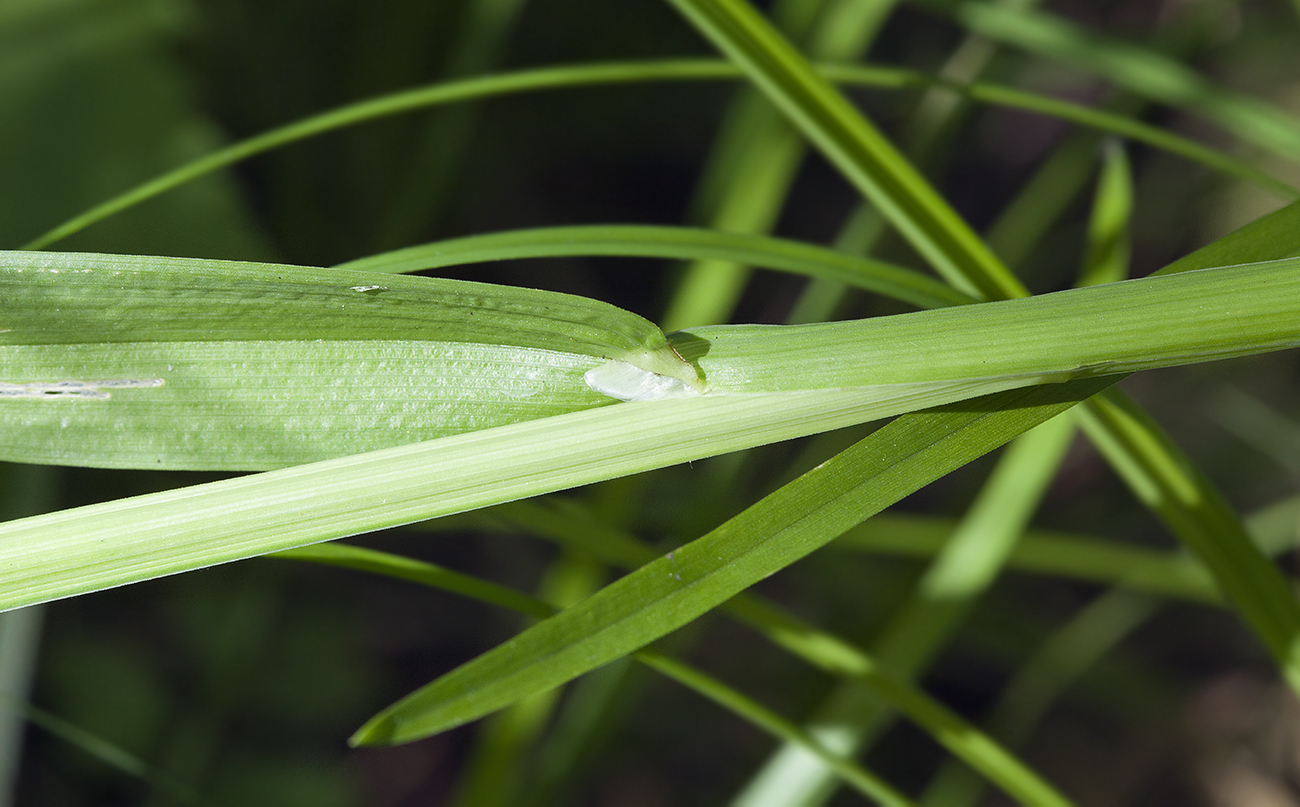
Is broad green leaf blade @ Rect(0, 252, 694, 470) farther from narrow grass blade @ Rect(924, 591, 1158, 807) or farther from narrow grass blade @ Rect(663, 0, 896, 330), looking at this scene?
narrow grass blade @ Rect(924, 591, 1158, 807)

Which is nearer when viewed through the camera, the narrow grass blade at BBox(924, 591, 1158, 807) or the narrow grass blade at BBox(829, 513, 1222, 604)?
the narrow grass blade at BBox(829, 513, 1222, 604)

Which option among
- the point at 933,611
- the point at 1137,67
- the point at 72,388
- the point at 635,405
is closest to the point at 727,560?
the point at 635,405

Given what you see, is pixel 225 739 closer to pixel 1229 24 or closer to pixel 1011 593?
pixel 1011 593

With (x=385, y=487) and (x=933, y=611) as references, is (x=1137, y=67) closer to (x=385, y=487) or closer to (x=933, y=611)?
(x=933, y=611)

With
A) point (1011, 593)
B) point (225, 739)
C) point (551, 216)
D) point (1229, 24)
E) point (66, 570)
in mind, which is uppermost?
point (1229, 24)

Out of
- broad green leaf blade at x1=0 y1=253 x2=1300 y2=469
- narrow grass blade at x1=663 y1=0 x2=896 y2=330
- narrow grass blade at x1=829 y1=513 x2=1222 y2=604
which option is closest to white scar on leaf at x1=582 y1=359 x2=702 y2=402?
broad green leaf blade at x1=0 y1=253 x2=1300 y2=469

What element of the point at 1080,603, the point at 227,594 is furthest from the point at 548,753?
the point at 1080,603
